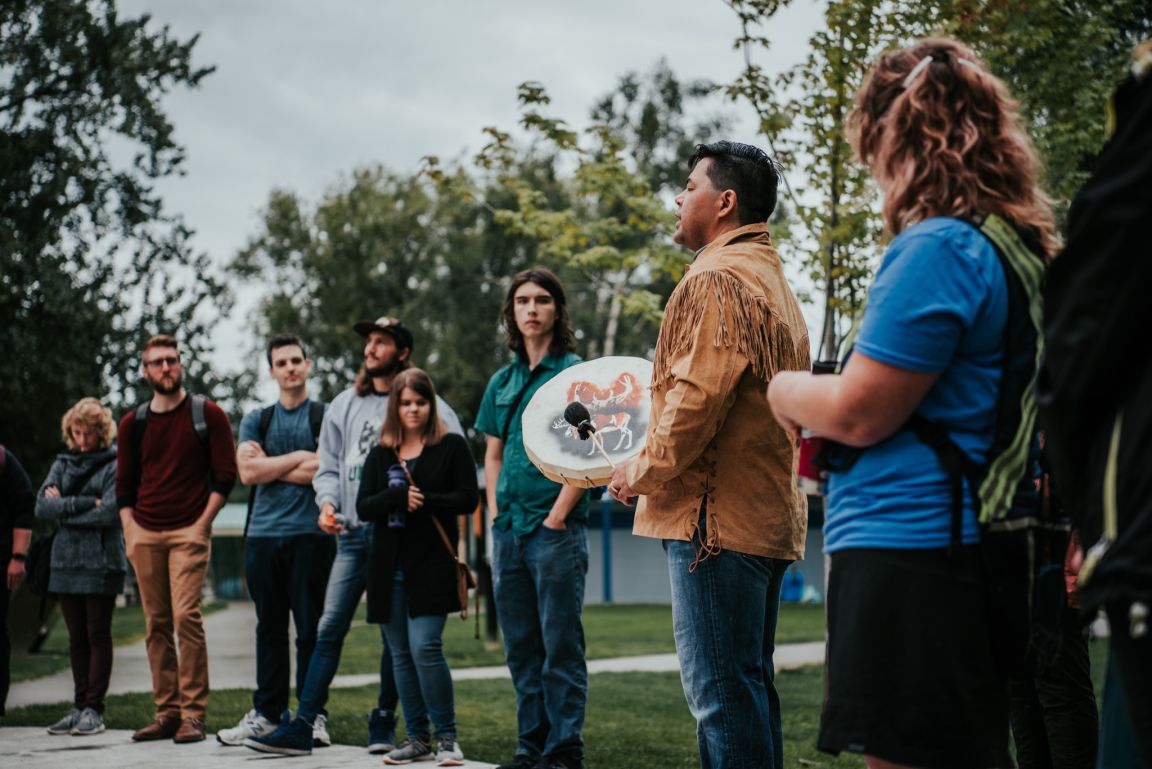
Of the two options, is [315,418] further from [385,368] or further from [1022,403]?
[1022,403]

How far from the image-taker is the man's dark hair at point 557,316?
665cm

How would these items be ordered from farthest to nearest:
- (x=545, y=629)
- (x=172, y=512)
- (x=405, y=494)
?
(x=172, y=512), (x=405, y=494), (x=545, y=629)

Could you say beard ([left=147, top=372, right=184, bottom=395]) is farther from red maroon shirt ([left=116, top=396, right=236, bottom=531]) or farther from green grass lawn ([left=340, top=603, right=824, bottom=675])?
green grass lawn ([left=340, top=603, right=824, bottom=675])

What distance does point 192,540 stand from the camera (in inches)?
312

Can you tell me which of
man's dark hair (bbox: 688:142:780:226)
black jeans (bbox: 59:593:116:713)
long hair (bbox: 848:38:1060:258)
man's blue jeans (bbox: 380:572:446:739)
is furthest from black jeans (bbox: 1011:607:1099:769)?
black jeans (bbox: 59:593:116:713)

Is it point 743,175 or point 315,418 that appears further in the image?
point 315,418

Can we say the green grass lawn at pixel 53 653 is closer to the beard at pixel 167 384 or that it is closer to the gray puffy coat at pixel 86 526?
the gray puffy coat at pixel 86 526

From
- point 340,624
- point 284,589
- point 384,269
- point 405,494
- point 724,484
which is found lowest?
point 340,624

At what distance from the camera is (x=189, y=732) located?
7.54 meters

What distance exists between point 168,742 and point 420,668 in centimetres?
202

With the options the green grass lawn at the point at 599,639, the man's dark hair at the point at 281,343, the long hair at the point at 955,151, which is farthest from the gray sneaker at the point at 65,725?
the long hair at the point at 955,151

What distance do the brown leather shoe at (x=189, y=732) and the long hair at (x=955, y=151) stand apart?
616cm

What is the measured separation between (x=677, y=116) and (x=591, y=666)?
2711 cm

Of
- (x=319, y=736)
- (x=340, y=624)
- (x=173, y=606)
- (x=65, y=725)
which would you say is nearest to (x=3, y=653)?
(x=65, y=725)
